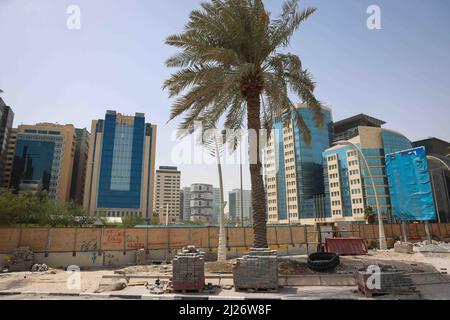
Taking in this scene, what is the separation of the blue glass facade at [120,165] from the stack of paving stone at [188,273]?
4249 inches

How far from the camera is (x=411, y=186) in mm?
31688

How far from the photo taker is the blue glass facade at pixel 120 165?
113 m

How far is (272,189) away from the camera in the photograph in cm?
12850

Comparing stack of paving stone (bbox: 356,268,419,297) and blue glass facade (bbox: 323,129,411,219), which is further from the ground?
blue glass facade (bbox: 323,129,411,219)

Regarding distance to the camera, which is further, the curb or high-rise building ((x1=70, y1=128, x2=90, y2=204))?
high-rise building ((x1=70, y1=128, x2=90, y2=204))

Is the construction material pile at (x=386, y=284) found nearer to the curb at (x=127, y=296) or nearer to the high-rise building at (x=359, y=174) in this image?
the curb at (x=127, y=296)

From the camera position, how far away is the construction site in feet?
37.2

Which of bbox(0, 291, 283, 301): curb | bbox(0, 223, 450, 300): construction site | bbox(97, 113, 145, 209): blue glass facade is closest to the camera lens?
bbox(0, 291, 283, 301): curb

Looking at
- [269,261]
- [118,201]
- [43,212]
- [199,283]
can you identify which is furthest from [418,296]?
[118,201]

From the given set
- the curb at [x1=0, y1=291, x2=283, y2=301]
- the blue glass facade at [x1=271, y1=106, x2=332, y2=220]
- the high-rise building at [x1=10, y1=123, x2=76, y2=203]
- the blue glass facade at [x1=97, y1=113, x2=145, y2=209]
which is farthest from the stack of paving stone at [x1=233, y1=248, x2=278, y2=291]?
the high-rise building at [x1=10, y1=123, x2=76, y2=203]

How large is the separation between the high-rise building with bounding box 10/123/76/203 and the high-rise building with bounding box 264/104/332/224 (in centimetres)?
7741

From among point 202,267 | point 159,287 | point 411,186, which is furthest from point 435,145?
point 159,287

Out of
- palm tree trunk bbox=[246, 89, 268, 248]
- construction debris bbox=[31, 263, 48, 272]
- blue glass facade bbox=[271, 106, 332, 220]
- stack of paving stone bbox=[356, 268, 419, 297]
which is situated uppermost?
blue glass facade bbox=[271, 106, 332, 220]

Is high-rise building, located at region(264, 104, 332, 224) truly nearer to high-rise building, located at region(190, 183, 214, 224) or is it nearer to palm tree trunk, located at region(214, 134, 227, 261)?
high-rise building, located at region(190, 183, 214, 224)
